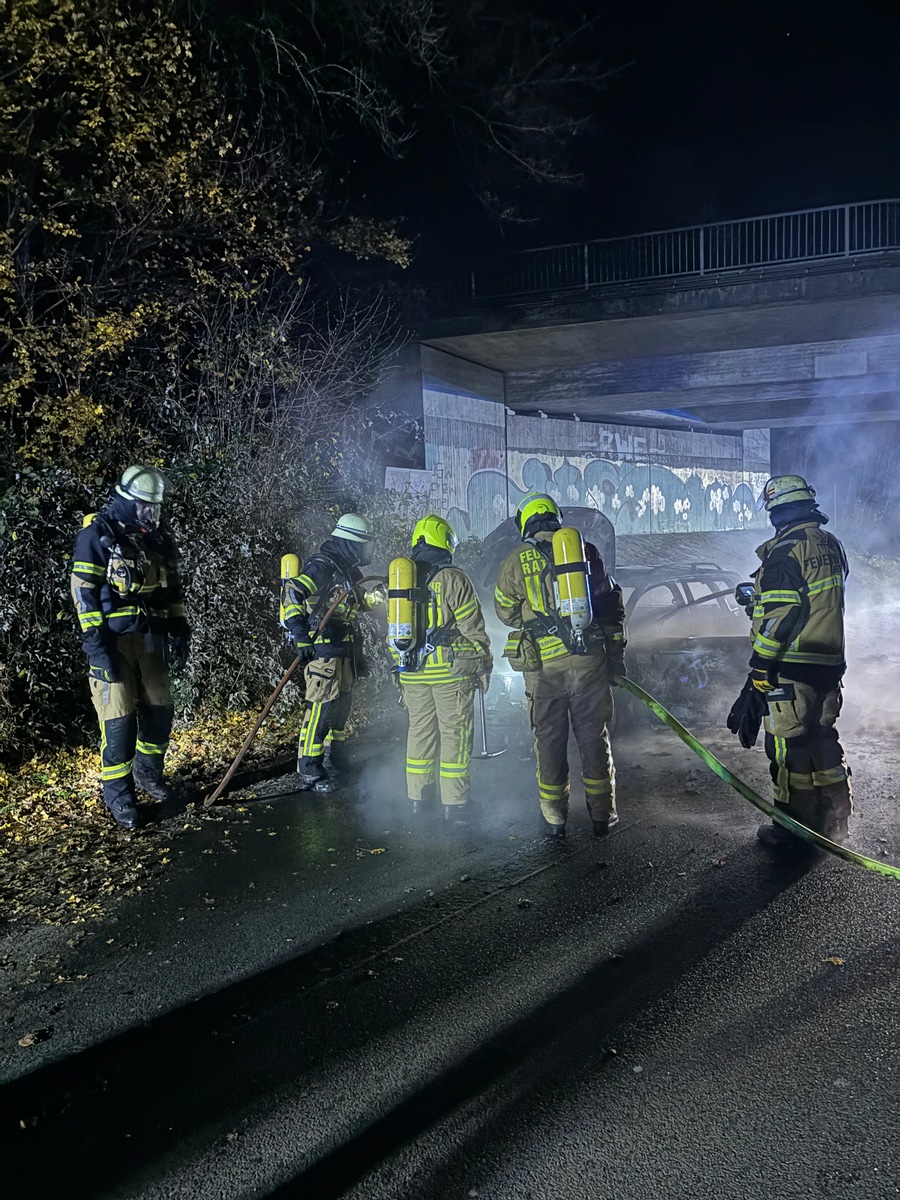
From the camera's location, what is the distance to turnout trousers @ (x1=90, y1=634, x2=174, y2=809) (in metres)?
5.82

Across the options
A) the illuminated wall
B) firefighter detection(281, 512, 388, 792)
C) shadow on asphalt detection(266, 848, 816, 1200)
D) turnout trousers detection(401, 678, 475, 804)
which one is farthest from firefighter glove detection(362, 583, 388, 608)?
the illuminated wall

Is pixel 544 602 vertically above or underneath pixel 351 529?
underneath

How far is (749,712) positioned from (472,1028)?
9.13 feet

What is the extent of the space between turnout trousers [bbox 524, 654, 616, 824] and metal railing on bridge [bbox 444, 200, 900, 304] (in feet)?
40.8

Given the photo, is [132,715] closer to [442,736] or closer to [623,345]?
[442,736]

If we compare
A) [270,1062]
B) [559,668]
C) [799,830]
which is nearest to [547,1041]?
[270,1062]

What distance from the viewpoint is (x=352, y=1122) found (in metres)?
2.85

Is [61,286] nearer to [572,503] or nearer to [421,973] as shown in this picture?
[421,973]

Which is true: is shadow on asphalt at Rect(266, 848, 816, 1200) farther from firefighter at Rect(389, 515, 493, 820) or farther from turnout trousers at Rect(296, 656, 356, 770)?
turnout trousers at Rect(296, 656, 356, 770)

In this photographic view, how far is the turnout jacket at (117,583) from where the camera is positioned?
5.63m

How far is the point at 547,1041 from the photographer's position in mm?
3268

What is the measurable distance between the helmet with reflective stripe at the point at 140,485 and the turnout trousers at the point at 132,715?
36.8 inches

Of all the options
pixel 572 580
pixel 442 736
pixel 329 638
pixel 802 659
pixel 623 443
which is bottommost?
pixel 442 736

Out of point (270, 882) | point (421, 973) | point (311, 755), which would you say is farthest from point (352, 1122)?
point (311, 755)
